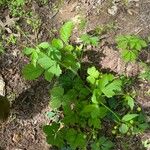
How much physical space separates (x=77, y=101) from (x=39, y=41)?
98 centimetres

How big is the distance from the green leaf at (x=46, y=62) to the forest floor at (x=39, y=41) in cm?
59

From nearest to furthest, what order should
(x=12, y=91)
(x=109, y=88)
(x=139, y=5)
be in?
(x=109, y=88), (x=12, y=91), (x=139, y=5)

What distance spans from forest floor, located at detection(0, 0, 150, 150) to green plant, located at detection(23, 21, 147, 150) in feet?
0.62

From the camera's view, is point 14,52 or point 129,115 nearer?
point 129,115

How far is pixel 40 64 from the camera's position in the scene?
373 cm

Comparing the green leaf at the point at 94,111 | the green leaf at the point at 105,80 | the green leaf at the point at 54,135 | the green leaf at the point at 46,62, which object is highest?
the green leaf at the point at 46,62

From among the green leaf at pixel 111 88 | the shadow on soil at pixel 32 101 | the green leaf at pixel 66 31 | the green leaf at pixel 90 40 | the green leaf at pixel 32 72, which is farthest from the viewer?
the shadow on soil at pixel 32 101

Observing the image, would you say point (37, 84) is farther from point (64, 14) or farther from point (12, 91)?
point (64, 14)

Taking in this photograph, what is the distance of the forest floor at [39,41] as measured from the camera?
4074 mm

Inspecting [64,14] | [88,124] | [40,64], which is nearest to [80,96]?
[88,124]

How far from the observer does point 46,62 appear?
373cm

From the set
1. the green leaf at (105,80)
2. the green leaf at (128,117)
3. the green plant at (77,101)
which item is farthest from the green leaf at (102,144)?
the green leaf at (105,80)

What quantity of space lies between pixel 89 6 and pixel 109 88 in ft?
4.50

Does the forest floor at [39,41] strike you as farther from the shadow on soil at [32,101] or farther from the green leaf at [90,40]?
the green leaf at [90,40]
